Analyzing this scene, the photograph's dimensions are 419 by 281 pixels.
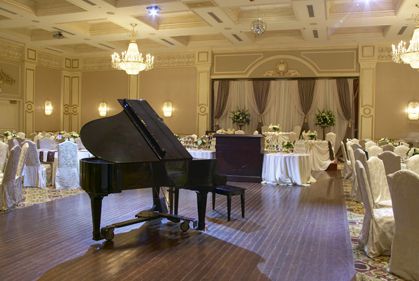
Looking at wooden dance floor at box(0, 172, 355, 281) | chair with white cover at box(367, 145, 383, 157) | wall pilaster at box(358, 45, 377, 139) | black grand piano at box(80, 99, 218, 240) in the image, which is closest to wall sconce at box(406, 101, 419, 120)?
wall pilaster at box(358, 45, 377, 139)

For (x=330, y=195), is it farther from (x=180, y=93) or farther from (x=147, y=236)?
(x=180, y=93)

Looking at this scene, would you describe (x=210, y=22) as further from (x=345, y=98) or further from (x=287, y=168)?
(x=345, y=98)

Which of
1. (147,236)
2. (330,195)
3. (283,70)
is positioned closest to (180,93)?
(283,70)

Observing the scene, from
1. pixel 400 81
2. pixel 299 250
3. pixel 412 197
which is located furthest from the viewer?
pixel 400 81

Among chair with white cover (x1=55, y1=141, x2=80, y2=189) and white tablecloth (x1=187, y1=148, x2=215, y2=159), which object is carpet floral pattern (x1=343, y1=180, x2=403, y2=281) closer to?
white tablecloth (x1=187, y1=148, x2=215, y2=159)

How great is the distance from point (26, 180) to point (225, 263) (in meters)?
5.10

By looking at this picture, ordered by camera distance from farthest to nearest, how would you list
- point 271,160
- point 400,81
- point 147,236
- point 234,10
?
point 400,81
point 234,10
point 271,160
point 147,236

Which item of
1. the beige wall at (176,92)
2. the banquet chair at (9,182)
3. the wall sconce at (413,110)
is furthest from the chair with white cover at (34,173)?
the wall sconce at (413,110)

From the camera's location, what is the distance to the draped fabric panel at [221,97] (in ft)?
44.4

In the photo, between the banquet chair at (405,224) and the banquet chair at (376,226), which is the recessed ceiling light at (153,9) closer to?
the banquet chair at (376,226)

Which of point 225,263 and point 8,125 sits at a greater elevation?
point 8,125

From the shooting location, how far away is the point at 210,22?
1015 cm

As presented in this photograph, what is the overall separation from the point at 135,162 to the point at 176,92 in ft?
33.6

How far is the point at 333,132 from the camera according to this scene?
12711mm
